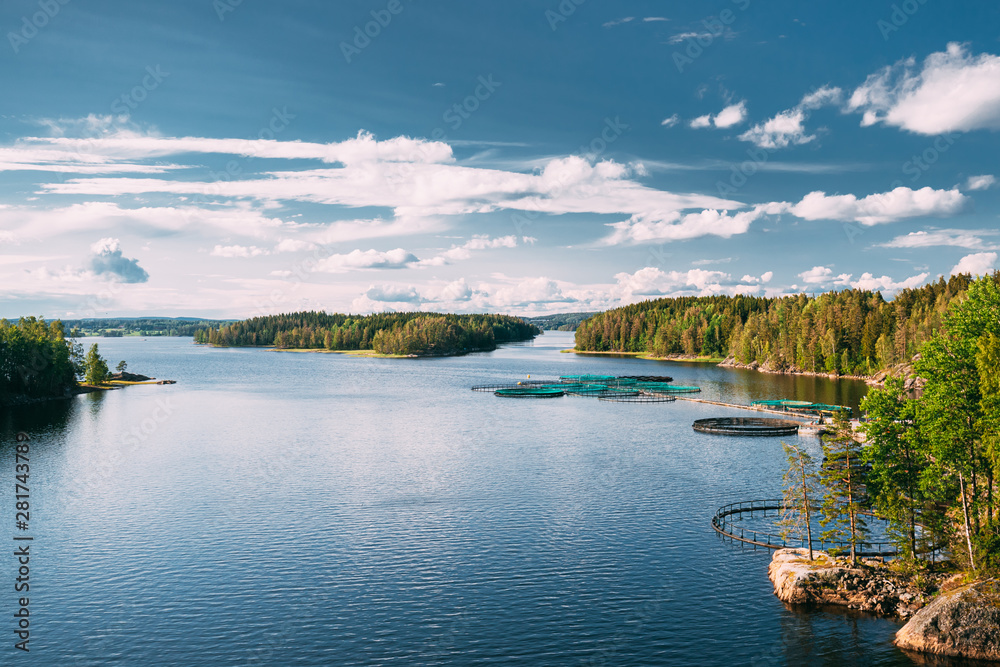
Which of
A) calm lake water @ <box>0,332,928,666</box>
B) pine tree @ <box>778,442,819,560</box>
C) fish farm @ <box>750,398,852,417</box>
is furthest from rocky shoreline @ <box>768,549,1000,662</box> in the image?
fish farm @ <box>750,398,852,417</box>

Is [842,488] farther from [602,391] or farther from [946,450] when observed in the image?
[602,391]

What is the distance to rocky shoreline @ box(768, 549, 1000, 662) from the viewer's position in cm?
4241

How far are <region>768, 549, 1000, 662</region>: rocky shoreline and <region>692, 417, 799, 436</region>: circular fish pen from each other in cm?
6518

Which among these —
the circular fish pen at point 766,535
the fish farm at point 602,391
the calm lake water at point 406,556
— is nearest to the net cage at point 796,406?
the fish farm at point 602,391

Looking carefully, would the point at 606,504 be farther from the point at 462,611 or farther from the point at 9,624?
the point at 9,624

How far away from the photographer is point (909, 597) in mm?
48156

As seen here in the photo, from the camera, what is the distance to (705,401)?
163500mm

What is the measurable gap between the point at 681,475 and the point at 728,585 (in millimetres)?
34940

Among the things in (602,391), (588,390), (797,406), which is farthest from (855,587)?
(588,390)

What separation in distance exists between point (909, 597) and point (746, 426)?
78.7m

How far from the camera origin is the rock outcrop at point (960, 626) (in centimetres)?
4212

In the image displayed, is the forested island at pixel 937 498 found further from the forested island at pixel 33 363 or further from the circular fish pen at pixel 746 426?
the forested island at pixel 33 363

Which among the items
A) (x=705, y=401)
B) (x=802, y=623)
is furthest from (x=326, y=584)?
(x=705, y=401)

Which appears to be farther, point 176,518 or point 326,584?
point 176,518
